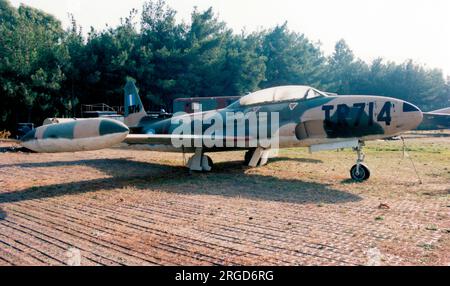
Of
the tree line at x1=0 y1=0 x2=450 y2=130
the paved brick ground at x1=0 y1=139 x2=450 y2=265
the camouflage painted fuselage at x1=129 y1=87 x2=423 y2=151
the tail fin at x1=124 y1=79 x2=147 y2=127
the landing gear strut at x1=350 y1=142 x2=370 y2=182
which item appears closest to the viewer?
the paved brick ground at x1=0 y1=139 x2=450 y2=265

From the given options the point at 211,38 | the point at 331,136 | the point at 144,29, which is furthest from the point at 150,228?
the point at 144,29

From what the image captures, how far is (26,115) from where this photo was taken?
101 ft

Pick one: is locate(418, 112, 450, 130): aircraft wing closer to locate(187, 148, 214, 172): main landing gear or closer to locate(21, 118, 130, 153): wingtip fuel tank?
locate(187, 148, 214, 172): main landing gear

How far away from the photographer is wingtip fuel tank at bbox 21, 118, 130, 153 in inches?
288

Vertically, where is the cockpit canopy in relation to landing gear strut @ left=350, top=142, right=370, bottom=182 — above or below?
above

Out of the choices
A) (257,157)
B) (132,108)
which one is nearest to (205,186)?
(257,157)

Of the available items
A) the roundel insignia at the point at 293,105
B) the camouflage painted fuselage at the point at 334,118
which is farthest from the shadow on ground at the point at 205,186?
the roundel insignia at the point at 293,105

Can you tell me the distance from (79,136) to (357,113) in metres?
6.23

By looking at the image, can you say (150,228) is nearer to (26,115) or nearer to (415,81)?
(26,115)

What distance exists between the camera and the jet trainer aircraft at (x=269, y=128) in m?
7.44

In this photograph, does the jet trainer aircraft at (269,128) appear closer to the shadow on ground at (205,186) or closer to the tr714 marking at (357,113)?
the tr714 marking at (357,113)

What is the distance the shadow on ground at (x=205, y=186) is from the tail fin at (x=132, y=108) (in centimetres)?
278

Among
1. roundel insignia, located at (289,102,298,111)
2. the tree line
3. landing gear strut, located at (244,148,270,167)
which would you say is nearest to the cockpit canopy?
roundel insignia, located at (289,102,298,111)

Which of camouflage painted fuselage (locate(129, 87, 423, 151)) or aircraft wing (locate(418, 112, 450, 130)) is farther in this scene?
aircraft wing (locate(418, 112, 450, 130))
